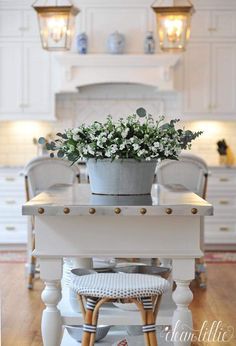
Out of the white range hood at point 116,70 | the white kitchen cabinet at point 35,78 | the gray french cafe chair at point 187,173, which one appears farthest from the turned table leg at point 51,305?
the white kitchen cabinet at point 35,78

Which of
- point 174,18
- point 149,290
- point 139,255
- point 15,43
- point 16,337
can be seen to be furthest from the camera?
point 15,43

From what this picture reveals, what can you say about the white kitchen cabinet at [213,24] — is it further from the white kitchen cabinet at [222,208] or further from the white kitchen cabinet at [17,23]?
the white kitchen cabinet at [17,23]

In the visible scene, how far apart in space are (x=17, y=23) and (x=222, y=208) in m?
2.90

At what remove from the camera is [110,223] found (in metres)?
3.38

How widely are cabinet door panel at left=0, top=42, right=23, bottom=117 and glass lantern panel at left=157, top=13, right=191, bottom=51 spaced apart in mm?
2387

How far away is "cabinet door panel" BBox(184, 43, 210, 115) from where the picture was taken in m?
7.99

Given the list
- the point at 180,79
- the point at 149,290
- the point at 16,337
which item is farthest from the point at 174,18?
the point at 149,290

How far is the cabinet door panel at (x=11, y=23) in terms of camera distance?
7.93 meters

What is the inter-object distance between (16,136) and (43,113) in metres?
0.52

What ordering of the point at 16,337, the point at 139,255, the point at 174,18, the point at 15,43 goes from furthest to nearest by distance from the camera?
the point at 15,43, the point at 174,18, the point at 16,337, the point at 139,255

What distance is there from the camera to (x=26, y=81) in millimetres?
7965

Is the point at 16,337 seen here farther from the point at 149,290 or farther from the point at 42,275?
the point at 149,290

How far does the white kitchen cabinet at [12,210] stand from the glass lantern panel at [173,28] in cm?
239

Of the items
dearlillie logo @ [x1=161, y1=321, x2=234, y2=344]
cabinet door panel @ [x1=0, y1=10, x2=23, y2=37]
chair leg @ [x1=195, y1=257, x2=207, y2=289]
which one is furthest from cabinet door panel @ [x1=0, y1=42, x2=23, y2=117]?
dearlillie logo @ [x1=161, y1=321, x2=234, y2=344]
